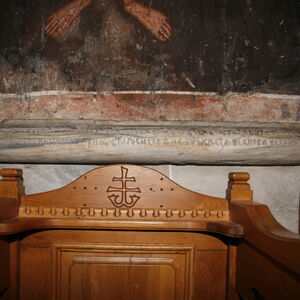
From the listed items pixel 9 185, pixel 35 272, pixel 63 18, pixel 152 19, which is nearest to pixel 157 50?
pixel 152 19

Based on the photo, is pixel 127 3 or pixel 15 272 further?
pixel 127 3

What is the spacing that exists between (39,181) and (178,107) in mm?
890

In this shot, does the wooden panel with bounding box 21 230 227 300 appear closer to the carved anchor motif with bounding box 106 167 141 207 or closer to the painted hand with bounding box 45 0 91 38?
the carved anchor motif with bounding box 106 167 141 207

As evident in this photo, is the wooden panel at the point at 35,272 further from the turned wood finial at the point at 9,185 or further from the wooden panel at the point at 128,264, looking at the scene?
the turned wood finial at the point at 9,185

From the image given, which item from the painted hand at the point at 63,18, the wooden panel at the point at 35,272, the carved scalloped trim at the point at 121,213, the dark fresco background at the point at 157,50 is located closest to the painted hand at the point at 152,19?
the dark fresco background at the point at 157,50

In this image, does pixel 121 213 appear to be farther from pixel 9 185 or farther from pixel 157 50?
pixel 157 50

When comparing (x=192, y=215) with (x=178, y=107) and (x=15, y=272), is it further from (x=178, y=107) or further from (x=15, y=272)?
(x=15, y=272)

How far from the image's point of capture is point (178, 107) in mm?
1509

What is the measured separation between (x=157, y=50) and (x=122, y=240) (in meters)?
1.10

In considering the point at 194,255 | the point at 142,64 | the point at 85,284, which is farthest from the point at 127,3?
the point at 85,284

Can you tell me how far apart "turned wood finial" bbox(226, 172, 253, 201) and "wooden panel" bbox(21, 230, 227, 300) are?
0.25 m

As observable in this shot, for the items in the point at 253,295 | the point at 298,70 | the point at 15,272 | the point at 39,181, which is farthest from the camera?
the point at 298,70

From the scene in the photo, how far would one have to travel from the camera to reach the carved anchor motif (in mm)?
1239

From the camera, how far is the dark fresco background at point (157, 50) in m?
1.52
